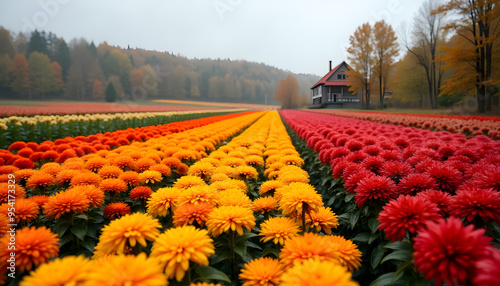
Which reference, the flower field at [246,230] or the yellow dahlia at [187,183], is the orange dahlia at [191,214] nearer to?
the flower field at [246,230]

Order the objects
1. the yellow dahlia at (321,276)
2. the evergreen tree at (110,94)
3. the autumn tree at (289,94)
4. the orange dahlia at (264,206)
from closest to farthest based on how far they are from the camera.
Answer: the yellow dahlia at (321,276) < the orange dahlia at (264,206) < the evergreen tree at (110,94) < the autumn tree at (289,94)

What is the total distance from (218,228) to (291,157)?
7.34 ft

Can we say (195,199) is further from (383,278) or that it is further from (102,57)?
(102,57)

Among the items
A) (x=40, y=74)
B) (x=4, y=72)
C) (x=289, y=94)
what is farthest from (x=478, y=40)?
(x=289, y=94)

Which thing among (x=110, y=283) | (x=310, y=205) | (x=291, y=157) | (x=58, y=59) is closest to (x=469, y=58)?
(x=291, y=157)

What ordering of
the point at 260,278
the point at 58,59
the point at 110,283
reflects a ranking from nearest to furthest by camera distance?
1. the point at 110,283
2. the point at 260,278
3. the point at 58,59

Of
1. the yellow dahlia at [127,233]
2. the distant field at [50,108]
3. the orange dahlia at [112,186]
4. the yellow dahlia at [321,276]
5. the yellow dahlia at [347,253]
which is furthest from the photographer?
the distant field at [50,108]

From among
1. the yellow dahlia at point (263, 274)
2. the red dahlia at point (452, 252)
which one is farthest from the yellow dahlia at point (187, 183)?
the red dahlia at point (452, 252)

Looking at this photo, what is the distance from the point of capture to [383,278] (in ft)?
4.51

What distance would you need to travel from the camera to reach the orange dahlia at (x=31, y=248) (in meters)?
1.14

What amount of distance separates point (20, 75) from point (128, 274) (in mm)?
34857

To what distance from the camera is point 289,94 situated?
246ft

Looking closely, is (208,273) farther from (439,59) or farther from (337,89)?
(337,89)

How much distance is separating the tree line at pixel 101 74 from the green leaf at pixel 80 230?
20.8 meters
